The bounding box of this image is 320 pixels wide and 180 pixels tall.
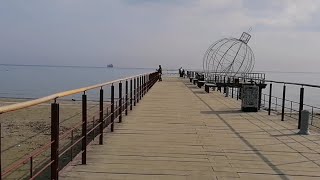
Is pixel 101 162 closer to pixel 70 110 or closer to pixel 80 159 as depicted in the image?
pixel 80 159

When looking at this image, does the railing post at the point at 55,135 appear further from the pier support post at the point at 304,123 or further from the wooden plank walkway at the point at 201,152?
the pier support post at the point at 304,123

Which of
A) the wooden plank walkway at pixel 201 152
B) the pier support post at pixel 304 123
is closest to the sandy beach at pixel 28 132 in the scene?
the wooden plank walkway at pixel 201 152

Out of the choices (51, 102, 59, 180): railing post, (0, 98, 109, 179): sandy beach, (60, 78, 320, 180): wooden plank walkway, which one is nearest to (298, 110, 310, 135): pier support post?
(60, 78, 320, 180): wooden plank walkway

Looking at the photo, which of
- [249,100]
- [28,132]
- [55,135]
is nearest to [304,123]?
[249,100]

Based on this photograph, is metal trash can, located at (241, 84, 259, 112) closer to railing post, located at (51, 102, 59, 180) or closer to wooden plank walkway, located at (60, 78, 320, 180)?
wooden plank walkway, located at (60, 78, 320, 180)

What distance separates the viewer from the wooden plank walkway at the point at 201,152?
5805 mm

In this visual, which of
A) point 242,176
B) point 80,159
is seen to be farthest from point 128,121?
point 242,176

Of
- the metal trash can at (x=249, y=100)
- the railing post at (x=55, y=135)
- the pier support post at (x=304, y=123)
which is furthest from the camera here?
the metal trash can at (x=249, y=100)

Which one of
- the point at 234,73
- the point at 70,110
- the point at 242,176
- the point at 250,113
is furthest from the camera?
the point at 234,73

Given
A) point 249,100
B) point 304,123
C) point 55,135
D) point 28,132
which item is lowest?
point 28,132

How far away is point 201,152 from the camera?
23.4ft

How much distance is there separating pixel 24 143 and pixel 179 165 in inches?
416

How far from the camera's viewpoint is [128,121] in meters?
10.7

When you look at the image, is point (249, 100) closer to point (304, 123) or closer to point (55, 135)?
point (304, 123)
